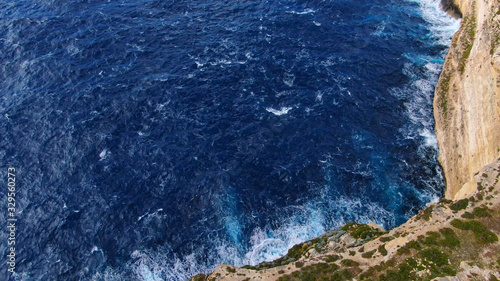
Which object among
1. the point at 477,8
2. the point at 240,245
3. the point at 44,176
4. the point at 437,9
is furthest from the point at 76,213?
the point at 437,9

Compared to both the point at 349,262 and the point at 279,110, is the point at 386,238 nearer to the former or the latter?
the point at 349,262

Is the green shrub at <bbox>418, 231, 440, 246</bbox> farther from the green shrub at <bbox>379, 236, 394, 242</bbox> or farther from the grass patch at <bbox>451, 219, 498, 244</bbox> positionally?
the green shrub at <bbox>379, 236, 394, 242</bbox>

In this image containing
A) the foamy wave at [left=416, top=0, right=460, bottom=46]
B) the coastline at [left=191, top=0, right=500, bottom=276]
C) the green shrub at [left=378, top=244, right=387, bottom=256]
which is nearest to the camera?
the coastline at [left=191, top=0, right=500, bottom=276]

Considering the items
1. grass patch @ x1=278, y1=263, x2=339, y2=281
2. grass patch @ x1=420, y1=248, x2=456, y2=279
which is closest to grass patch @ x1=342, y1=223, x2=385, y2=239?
grass patch @ x1=278, y1=263, x2=339, y2=281

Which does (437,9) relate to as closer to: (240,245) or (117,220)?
(240,245)

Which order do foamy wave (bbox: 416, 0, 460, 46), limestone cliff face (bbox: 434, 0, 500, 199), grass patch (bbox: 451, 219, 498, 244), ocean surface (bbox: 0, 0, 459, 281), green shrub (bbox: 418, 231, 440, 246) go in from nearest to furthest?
1. grass patch (bbox: 451, 219, 498, 244)
2. green shrub (bbox: 418, 231, 440, 246)
3. ocean surface (bbox: 0, 0, 459, 281)
4. limestone cliff face (bbox: 434, 0, 500, 199)
5. foamy wave (bbox: 416, 0, 460, 46)

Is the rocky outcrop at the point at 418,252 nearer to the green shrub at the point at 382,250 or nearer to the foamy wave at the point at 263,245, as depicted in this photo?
the green shrub at the point at 382,250

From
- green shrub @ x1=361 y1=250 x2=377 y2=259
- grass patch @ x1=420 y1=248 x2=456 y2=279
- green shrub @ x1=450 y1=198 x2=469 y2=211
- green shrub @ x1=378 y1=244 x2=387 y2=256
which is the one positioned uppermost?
green shrub @ x1=450 y1=198 x2=469 y2=211

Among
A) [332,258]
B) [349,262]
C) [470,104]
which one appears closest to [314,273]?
[332,258]
